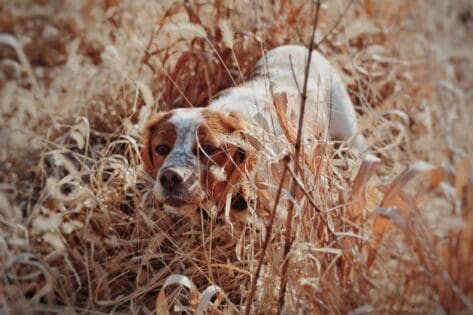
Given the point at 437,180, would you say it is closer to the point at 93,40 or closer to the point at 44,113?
the point at 44,113

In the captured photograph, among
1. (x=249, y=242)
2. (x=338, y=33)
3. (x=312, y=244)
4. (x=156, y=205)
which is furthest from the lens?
(x=338, y=33)

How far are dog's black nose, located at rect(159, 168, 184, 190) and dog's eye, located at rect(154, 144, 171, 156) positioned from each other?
0.90 ft

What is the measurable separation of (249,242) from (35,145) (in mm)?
1677

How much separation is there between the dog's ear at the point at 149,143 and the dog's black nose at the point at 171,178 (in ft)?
1.13

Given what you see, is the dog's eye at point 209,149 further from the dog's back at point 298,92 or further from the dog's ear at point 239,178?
the dog's back at point 298,92

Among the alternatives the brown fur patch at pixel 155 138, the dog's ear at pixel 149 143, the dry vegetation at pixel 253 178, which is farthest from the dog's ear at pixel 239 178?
the dog's ear at pixel 149 143

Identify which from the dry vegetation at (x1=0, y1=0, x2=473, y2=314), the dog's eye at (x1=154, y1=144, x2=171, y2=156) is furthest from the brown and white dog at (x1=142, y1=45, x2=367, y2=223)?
the dry vegetation at (x1=0, y1=0, x2=473, y2=314)

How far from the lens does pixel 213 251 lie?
9.33 ft

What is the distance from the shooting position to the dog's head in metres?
2.87

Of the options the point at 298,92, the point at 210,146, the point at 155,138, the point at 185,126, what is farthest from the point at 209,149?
the point at 298,92

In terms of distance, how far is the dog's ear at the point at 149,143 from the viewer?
3.21 metres


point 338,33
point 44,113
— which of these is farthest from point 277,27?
A: point 44,113

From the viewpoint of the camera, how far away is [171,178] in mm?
2846

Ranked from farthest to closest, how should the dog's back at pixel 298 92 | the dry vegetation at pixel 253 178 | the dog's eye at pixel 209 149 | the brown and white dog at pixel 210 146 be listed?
the dog's back at pixel 298 92 < the dog's eye at pixel 209 149 < the brown and white dog at pixel 210 146 < the dry vegetation at pixel 253 178
